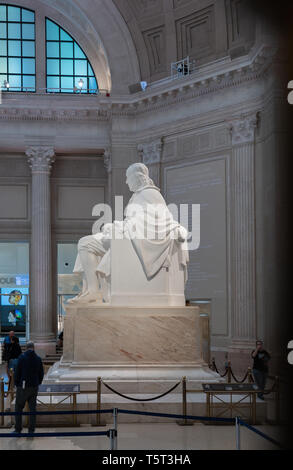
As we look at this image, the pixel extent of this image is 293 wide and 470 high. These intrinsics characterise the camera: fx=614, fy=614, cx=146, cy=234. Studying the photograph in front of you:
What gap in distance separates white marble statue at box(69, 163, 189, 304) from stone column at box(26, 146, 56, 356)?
12964 millimetres

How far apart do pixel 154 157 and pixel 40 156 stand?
183 inches

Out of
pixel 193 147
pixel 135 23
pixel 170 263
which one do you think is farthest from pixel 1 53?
pixel 170 263

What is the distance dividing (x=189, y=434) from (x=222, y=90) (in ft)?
46.7

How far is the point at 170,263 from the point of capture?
973cm

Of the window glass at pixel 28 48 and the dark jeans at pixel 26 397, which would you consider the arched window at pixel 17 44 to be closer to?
the window glass at pixel 28 48

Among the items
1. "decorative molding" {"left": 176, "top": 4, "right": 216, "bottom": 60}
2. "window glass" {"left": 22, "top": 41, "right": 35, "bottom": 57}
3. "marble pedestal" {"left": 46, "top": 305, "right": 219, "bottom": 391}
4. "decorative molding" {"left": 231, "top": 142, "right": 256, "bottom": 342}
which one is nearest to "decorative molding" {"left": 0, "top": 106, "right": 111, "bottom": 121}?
"window glass" {"left": 22, "top": 41, "right": 35, "bottom": 57}

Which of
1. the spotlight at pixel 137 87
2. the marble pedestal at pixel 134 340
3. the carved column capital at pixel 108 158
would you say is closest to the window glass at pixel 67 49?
the spotlight at pixel 137 87

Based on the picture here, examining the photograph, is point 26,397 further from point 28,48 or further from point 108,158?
point 28,48

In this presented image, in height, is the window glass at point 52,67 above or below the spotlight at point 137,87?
above

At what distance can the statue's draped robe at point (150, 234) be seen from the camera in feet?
31.5

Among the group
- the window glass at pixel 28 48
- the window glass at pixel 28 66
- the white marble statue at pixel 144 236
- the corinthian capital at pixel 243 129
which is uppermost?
the window glass at pixel 28 48

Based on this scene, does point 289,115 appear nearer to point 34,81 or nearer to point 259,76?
point 259,76

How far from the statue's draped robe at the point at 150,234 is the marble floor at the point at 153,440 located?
257cm

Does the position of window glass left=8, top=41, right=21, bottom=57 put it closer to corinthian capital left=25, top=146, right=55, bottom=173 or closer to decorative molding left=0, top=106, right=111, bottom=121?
decorative molding left=0, top=106, right=111, bottom=121
